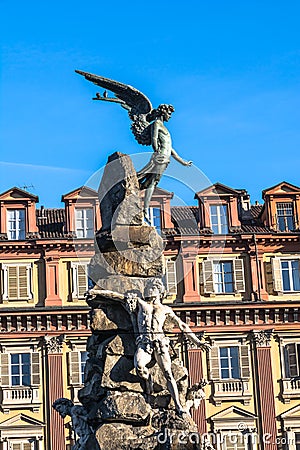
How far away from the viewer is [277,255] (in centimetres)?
5916

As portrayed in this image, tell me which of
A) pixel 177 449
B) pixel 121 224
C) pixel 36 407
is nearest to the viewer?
pixel 177 449

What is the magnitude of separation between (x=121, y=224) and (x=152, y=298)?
2081 millimetres

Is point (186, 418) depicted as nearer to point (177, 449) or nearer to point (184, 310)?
point (177, 449)

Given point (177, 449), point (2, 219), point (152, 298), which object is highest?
point (2, 219)

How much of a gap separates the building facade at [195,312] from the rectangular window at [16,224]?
5 cm

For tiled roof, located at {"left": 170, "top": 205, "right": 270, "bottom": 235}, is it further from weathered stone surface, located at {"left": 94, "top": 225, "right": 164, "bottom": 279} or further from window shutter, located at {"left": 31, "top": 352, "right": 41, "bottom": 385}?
weathered stone surface, located at {"left": 94, "top": 225, "right": 164, "bottom": 279}

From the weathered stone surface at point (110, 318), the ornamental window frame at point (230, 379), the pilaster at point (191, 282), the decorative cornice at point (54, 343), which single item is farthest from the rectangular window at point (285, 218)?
the weathered stone surface at point (110, 318)

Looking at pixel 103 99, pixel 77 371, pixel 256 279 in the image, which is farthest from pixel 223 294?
pixel 103 99

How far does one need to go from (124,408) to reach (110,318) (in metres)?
2.13

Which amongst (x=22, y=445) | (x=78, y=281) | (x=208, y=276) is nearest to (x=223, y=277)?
(x=208, y=276)

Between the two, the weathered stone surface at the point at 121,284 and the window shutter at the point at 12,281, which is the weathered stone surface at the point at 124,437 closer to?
the weathered stone surface at the point at 121,284

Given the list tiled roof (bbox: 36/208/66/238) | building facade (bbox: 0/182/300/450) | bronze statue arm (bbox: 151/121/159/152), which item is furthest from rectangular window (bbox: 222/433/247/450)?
bronze statue arm (bbox: 151/121/159/152)

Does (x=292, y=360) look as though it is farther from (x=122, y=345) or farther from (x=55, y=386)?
(x=122, y=345)

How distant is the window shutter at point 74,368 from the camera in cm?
5612
